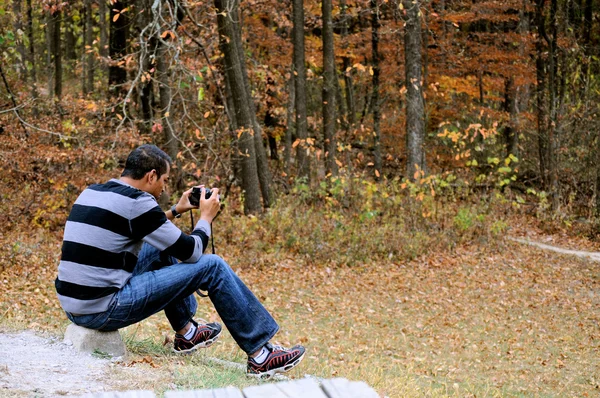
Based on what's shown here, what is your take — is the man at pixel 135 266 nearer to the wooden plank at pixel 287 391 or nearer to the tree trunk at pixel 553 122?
the wooden plank at pixel 287 391

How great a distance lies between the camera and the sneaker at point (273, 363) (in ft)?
13.6

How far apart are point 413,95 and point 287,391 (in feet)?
41.3

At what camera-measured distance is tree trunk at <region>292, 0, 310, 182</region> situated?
14227mm

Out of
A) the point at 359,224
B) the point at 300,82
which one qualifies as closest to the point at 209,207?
the point at 359,224

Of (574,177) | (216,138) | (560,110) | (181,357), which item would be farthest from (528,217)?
(181,357)

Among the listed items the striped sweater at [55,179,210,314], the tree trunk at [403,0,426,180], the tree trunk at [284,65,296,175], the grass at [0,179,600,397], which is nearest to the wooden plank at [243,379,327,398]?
the grass at [0,179,600,397]

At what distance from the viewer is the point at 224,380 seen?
3.75 meters

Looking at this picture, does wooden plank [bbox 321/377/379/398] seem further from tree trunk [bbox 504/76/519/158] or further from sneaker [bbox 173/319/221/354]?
tree trunk [bbox 504/76/519/158]

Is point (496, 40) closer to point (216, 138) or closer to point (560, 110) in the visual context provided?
point (560, 110)

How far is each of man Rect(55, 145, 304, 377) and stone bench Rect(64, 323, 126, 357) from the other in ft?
0.21

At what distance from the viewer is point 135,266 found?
435cm

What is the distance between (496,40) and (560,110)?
10.3 feet

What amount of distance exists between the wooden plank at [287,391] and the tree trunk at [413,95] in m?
11.7

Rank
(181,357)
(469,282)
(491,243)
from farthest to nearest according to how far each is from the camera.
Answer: (491,243) < (469,282) < (181,357)
